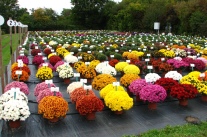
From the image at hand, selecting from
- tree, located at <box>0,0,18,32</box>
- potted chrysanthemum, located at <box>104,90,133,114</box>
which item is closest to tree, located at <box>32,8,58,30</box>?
tree, located at <box>0,0,18,32</box>

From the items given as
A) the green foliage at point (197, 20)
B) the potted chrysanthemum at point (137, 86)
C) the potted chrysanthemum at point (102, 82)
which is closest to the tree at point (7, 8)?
the green foliage at point (197, 20)

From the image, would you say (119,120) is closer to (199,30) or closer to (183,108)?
(183,108)

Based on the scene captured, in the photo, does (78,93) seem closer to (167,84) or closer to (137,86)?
(137,86)

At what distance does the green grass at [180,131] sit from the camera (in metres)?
4.87

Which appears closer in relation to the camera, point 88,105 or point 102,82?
point 88,105

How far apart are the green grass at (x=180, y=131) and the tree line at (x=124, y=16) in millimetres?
21607

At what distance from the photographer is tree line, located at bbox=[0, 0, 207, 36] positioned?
27594 millimetres

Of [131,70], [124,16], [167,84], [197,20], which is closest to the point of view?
[167,84]

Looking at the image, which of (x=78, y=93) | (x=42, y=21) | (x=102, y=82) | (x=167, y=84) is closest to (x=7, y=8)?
(x=42, y=21)

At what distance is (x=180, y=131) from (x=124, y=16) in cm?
3501

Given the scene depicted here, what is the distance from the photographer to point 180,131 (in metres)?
5.04

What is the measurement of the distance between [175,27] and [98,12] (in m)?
18.4

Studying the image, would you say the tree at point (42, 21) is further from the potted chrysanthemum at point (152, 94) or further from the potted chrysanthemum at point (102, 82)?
the potted chrysanthemum at point (152, 94)

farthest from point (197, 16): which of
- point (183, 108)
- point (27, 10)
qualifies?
point (27, 10)
